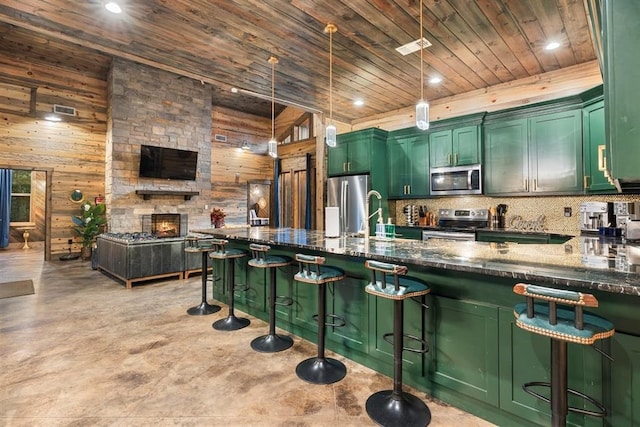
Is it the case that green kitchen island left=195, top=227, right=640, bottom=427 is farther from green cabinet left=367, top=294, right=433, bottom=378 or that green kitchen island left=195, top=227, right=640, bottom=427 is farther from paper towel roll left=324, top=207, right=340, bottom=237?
paper towel roll left=324, top=207, right=340, bottom=237

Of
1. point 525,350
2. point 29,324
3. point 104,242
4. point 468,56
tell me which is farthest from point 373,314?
point 104,242

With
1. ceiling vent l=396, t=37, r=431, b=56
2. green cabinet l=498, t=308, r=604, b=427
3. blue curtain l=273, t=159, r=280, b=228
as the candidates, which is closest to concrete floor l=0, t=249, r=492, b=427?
green cabinet l=498, t=308, r=604, b=427

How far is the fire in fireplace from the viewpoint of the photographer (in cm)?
723

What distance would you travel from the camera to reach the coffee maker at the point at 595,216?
3596 mm

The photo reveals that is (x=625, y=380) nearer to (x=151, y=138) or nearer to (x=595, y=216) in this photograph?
(x=595, y=216)

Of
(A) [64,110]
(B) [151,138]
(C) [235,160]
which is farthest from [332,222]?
(A) [64,110]

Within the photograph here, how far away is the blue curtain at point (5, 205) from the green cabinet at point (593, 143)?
1307 centimetres

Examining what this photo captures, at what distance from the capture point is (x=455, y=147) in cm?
490

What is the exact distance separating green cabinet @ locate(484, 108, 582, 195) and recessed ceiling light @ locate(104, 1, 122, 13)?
15.2 feet

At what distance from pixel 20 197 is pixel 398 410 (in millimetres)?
12510

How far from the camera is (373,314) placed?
96.6 inches

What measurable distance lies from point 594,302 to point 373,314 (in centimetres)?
145

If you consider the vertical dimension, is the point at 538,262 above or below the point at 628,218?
below

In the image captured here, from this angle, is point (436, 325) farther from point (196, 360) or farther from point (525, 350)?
point (196, 360)
